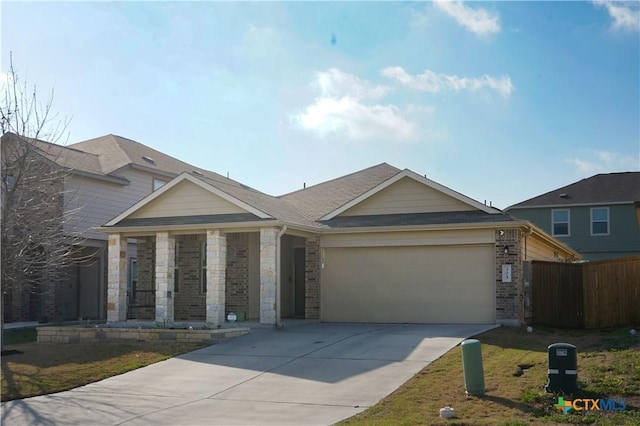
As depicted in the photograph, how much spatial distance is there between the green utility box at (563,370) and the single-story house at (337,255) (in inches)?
332

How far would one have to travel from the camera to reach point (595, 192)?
119 feet

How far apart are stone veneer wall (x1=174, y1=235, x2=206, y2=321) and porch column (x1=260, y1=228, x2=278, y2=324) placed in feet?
13.4

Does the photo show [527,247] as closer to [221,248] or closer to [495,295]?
[495,295]

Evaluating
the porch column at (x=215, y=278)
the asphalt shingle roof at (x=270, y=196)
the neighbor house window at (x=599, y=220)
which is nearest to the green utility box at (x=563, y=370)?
the asphalt shingle roof at (x=270, y=196)

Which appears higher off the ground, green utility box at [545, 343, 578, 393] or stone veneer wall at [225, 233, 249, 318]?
stone veneer wall at [225, 233, 249, 318]

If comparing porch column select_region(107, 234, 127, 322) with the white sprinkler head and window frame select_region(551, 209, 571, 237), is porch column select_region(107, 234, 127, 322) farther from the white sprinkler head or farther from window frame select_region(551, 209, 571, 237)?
window frame select_region(551, 209, 571, 237)

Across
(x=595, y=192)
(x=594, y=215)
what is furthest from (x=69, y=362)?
(x=595, y=192)

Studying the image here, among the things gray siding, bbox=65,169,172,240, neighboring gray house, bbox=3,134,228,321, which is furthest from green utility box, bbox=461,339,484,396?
neighboring gray house, bbox=3,134,228,321

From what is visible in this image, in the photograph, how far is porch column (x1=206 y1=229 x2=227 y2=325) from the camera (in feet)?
62.4

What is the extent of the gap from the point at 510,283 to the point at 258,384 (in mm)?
8894

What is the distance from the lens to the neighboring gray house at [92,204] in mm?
24828

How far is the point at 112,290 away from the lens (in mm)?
20703

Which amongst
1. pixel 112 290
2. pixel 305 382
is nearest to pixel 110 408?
pixel 305 382

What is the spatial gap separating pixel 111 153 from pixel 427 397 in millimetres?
21339
